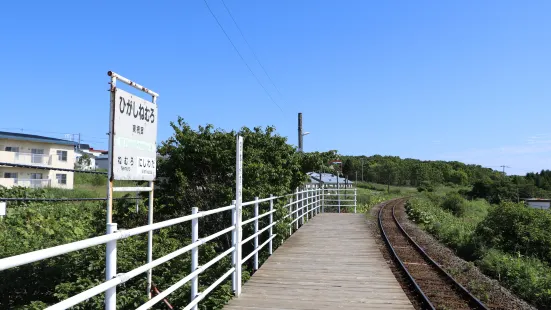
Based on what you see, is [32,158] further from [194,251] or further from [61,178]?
[194,251]

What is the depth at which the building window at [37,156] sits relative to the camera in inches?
1592

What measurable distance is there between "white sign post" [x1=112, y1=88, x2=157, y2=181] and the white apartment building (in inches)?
1392

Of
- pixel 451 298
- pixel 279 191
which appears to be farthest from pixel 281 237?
pixel 451 298

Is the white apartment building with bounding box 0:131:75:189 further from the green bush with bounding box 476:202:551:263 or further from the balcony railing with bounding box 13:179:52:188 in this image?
the green bush with bounding box 476:202:551:263

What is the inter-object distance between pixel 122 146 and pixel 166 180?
7167 mm

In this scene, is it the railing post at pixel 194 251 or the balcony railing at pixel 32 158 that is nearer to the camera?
the railing post at pixel 194 251

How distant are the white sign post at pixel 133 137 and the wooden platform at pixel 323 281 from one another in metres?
1.99

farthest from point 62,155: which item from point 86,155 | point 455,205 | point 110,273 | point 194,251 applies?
point 110,273

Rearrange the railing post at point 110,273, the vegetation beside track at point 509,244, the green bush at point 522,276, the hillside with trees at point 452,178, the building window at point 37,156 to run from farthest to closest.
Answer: the hillside with trees at point 452,178 → the building window at point 37,156 → the vegetation beside track at point 509,244 → the green bush at point 522,276 → the railing post at point 110,273

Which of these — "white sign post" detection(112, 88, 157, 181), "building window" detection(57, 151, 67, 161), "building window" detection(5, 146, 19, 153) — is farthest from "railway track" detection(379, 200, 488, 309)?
"building window" detection(57, 151, 67, 161)

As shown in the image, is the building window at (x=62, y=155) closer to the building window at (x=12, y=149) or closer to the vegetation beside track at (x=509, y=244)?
the building window at (x=12, y=149)

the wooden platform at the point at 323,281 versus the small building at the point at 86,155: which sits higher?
the small building at the point at 86,155

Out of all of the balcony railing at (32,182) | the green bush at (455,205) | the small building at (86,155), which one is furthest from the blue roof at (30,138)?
the green bush at (455,205)

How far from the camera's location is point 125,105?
465cm
